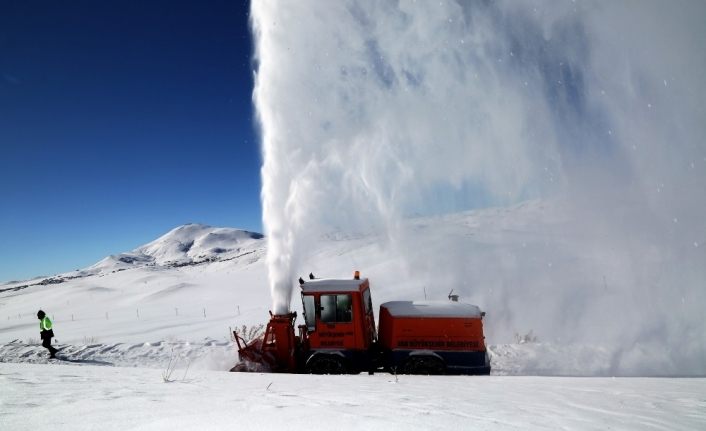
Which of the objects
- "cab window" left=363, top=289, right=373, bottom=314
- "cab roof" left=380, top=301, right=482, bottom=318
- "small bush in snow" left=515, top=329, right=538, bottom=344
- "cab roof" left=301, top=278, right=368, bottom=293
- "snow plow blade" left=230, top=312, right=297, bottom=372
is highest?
"cab roof" left=301, top=278, right=368, bottom=293

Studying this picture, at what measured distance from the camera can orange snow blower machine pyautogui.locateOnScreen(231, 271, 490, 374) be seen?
9.55 metres

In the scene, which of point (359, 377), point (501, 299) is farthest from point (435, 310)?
point (501, 299)

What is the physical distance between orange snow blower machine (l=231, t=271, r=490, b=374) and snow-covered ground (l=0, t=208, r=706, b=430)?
0.97 metres

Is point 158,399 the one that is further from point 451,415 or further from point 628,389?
point 628,389

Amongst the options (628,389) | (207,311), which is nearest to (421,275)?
(207,311)

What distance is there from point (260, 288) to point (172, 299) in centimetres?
706

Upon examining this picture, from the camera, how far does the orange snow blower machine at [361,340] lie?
9.55 meters

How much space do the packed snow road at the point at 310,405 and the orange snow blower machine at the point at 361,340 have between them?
8.02 ft

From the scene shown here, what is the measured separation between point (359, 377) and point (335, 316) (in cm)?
181

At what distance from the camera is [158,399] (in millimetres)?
4602

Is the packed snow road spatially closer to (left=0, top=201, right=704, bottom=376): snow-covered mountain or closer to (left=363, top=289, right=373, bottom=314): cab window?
(left=363, top=289, right=373, bottom=314): cab window

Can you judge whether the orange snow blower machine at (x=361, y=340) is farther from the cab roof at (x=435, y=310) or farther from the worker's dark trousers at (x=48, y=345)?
the worker's dark trousers at (x=48, y=345)

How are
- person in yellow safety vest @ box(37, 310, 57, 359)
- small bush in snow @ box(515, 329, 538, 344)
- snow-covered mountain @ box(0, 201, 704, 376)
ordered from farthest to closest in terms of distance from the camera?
small bush in snow @ box(515, 329, 538, 344) → person in yellow safety vest @ box(37, 310, 57, 359) → snow-covered mountain @ box(0, 201, 704, 376)

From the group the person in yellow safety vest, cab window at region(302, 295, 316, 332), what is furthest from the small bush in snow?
the person in yellow safety vest
